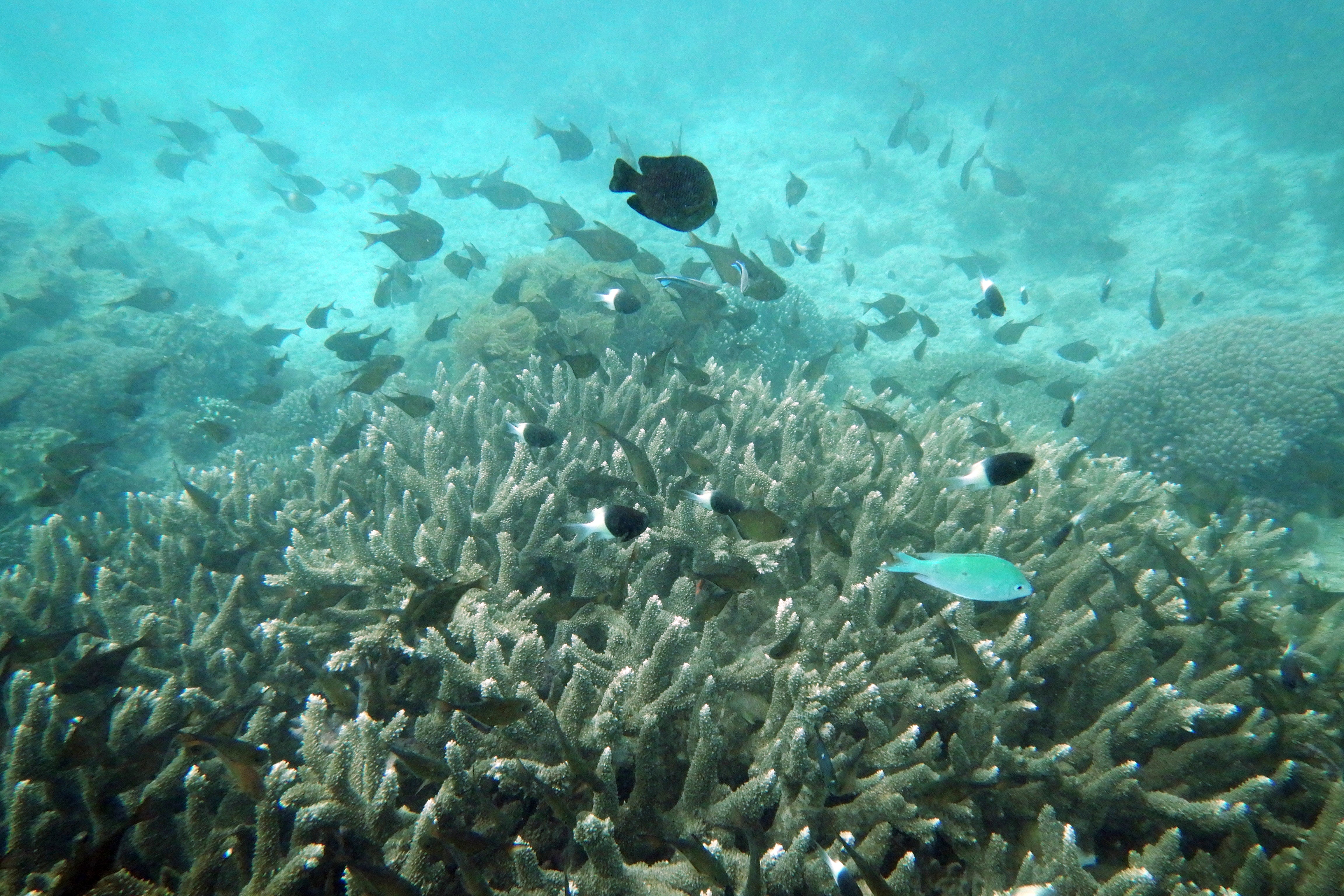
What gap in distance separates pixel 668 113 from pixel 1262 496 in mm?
32550

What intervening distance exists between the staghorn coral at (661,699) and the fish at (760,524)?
246 millimetres

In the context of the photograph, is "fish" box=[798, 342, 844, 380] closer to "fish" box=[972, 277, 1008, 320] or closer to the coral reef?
"fish" box=[972, 277, 1008, 320]

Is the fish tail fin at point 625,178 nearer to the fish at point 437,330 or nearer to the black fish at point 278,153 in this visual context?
the fish at point 437,330

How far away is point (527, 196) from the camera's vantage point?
8469 millimetres

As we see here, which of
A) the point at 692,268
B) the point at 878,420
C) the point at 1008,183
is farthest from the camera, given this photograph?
the point at 1008,183

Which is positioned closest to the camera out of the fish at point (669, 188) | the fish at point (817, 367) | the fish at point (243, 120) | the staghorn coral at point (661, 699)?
the staghorn coral at point (661, 699)

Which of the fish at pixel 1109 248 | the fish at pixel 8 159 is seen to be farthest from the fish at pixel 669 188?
the fish at pixel 8 159

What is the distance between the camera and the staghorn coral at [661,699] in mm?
2041

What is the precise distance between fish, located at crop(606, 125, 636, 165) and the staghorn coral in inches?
271

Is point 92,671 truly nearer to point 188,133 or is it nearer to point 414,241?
point 414,241

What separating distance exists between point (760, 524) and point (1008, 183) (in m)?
13.8

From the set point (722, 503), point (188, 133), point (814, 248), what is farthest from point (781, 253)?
point (188, 133)

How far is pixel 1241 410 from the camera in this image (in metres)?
6.96

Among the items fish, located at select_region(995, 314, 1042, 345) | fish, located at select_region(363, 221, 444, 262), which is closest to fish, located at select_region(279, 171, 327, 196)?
fish, located at select_region(363, 221, 444, 262)
